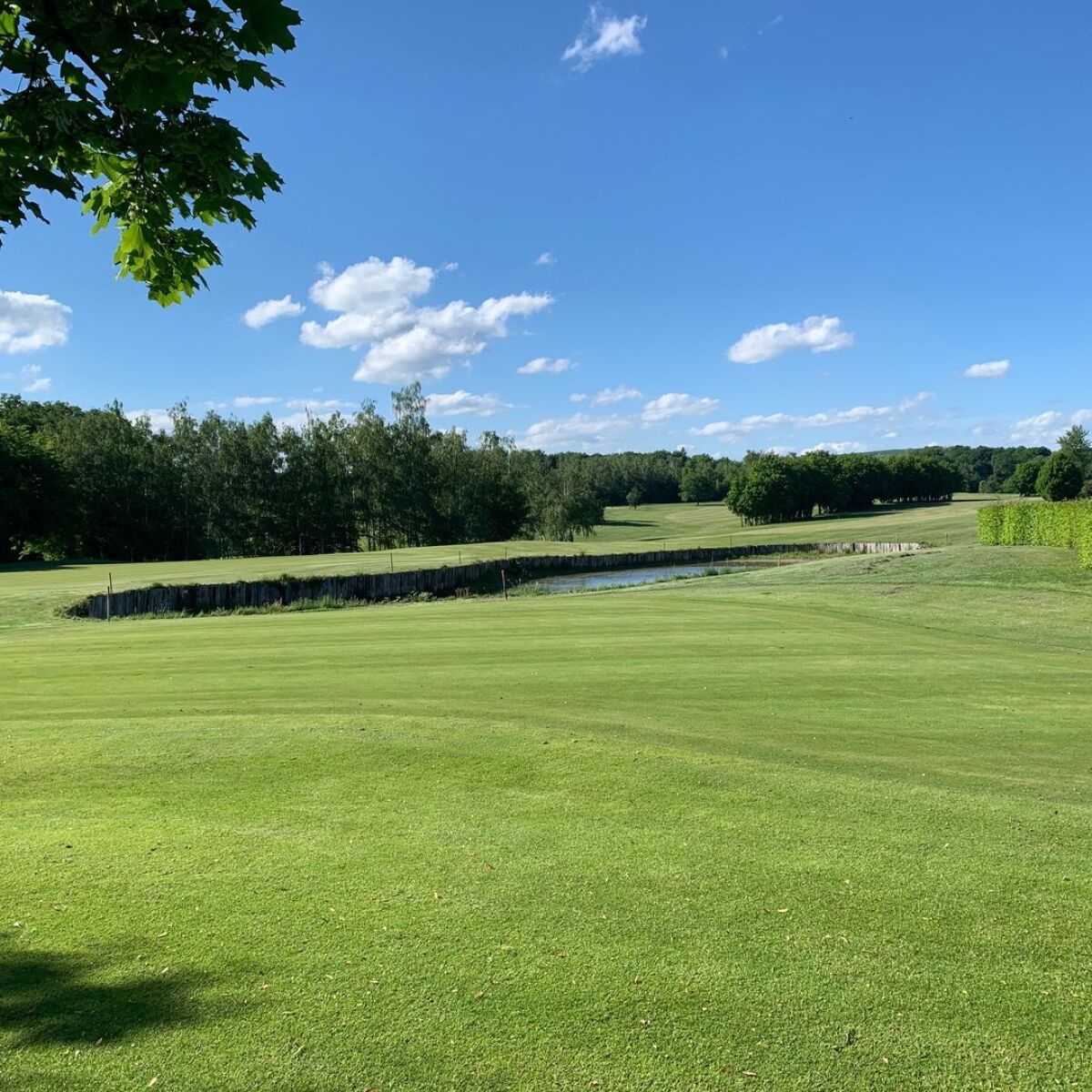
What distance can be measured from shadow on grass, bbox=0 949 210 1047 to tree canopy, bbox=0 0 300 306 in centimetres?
407

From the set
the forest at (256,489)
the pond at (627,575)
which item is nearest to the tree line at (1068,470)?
the pond at (627,575)

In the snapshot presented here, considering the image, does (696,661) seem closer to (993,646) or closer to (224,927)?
(993,646)

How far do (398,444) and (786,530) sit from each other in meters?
50.6

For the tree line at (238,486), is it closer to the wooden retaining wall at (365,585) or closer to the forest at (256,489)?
the forest at (256,489)

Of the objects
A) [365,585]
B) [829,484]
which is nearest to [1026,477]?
[829,484]

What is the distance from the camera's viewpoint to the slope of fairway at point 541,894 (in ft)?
11.0

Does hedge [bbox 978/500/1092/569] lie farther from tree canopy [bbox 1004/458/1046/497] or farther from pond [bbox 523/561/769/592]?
tree canopy [bbox 1004/458/1046/497]

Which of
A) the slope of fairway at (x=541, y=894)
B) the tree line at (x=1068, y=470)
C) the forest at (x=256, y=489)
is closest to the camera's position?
the slope of fairway at (x=541, y=894)

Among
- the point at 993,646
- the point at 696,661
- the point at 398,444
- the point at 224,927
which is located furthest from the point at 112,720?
the point at 398,444

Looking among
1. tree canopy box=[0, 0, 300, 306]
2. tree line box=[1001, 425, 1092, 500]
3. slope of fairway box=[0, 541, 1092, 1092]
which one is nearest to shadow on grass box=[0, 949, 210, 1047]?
slope of fairway box=[0, 541, 1092, 1092]

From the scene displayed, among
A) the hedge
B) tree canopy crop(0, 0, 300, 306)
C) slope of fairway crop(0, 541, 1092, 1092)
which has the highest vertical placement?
tree canopy crop(0, 0, 300, 306)

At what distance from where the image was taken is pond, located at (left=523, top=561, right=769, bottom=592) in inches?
2073

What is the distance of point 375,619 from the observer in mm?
23625

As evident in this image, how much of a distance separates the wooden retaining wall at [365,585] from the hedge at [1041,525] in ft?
21.5
